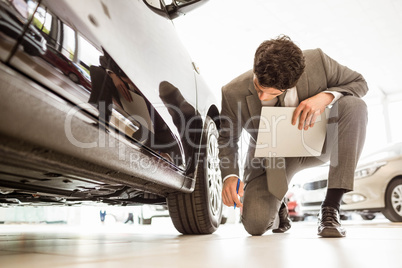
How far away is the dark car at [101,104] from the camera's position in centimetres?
57

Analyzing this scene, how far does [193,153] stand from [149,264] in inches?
29.0

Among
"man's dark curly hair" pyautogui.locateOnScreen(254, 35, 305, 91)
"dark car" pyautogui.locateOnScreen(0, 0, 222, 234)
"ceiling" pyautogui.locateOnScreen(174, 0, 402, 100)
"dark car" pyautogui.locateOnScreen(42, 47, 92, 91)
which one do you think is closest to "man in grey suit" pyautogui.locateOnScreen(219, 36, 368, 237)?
"man's dark curly hair" pyautogui.locateOnScreen(254, 35, 305, 91)

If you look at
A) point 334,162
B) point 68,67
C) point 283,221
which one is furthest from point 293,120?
point 68,67

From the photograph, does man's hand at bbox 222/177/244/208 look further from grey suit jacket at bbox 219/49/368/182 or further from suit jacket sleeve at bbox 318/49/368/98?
suit jacket sleeve at bbox 318/49/368/98

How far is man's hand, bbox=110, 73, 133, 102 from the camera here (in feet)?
2.66

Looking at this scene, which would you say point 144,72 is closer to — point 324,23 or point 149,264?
point 149,264

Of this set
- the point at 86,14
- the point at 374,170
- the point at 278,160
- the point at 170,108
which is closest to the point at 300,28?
the point at 374,170

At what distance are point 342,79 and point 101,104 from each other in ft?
3.81

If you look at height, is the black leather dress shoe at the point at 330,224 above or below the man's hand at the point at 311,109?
below

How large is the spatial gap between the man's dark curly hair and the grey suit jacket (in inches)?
5.4

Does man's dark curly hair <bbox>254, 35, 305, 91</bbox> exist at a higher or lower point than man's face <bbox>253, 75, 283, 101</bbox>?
higher

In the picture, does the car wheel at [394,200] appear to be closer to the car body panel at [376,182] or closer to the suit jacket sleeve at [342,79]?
the car body panel at [376,182]

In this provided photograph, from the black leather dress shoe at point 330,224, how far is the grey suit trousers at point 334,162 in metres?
0.10

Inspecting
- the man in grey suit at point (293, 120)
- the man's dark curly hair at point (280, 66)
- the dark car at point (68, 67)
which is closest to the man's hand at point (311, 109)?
the man in grey suit at point (293, 120)
